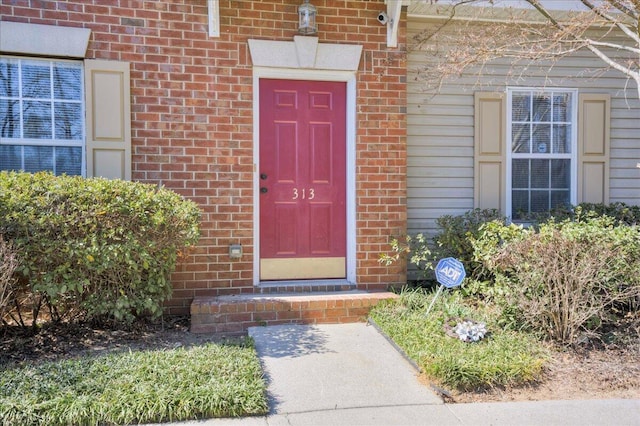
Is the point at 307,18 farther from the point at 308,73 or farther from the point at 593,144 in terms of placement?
the point at 593,144

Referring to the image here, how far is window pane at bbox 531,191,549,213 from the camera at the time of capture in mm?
6523

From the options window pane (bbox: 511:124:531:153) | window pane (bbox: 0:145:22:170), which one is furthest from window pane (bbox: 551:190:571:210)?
window pane (bbox: 0:145:22:170)

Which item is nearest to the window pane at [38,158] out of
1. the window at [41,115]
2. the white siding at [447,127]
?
the window at [41,115]

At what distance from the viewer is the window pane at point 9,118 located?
5.02 metres

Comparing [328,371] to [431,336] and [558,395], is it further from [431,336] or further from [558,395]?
[558,395]

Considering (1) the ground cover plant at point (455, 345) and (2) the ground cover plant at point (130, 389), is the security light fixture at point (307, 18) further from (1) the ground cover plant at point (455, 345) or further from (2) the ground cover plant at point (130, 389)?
(2) the ground cover plant at point (130, 389)

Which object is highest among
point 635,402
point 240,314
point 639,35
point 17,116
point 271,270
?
point 639,35

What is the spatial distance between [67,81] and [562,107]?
594 cm

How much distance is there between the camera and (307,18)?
5289 millimetres

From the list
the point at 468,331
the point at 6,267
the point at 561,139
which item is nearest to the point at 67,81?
the point at 6,267

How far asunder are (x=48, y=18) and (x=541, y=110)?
581cm

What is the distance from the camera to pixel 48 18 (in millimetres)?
4965

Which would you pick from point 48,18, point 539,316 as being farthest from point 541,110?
point 48,18

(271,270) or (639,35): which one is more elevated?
(639,35)
